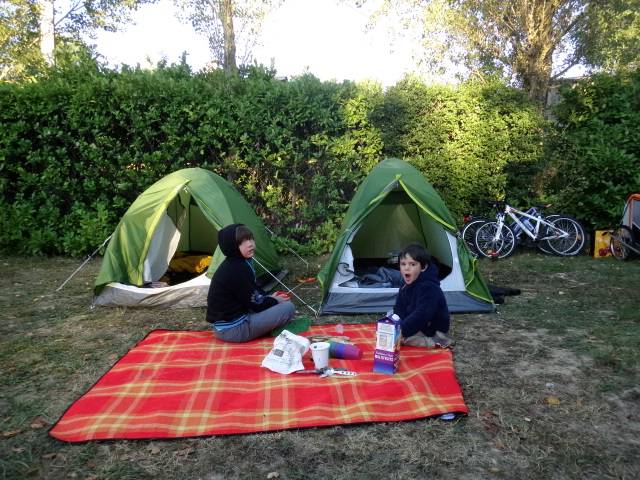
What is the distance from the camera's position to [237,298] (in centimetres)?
404

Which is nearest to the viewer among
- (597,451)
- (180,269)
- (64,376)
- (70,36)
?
(597,451)

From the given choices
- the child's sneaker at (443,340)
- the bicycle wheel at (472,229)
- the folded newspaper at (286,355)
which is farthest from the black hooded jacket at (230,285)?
the bicycle wheel at (472,229)

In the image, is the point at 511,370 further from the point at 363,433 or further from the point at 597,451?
the point at 363,433

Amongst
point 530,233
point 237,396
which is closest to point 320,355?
point 237,396

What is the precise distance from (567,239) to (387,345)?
17.9 ft

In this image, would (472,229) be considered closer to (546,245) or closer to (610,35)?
(546,245)

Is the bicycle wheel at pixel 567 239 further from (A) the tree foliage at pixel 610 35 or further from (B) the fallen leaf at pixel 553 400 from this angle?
(A) the tree foliage at pixel 610 35

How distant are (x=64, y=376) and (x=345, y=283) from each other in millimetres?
2712

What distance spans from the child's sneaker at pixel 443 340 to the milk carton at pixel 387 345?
602 millimetres

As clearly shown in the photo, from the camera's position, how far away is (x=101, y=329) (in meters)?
4.56

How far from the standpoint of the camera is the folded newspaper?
3555 millimetres

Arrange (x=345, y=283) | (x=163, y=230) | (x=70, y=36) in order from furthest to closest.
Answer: (x=70, y=36)
(x=163, y=230)
(x=345, y=283)

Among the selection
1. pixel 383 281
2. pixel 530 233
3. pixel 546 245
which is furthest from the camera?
pixel 546 245

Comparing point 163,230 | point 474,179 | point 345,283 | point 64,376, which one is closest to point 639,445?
point 345,283
